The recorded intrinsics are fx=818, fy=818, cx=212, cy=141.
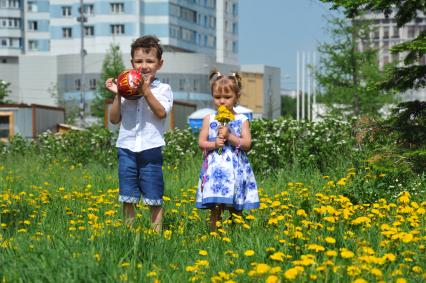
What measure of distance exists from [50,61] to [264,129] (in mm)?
76262

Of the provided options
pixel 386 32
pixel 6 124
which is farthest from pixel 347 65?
pixel 386 32

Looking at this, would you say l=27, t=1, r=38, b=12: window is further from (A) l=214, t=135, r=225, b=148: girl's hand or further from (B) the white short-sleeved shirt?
(A) l=214, t=135, r=225, b=148: girl's hand

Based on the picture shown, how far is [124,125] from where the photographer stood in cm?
645

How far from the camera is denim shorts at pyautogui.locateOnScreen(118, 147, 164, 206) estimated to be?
6.39 m

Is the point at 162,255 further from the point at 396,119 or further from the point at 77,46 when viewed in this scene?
the point at 77,46

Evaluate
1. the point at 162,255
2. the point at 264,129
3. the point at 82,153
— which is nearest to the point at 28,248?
the point at 162,255

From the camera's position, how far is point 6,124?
3133 cm

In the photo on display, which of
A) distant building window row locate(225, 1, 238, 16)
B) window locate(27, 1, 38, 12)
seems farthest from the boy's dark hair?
distant building window row locate(225, 1, 238, 16)

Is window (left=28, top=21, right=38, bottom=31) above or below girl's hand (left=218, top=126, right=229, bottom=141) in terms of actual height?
above

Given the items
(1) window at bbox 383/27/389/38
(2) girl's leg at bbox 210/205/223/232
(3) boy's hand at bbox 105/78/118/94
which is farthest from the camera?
(1) window at bbox 383/27/389/38

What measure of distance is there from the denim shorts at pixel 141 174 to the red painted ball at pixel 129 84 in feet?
1.53

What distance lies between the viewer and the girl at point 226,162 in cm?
623

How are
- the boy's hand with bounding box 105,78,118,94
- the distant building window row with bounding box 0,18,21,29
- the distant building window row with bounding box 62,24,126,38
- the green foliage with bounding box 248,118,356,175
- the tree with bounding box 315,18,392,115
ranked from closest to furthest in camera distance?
the boy's hand with bounding box 105,78,118,94, the green foliage with bounding box 248,118,356,175, the tree with bounding box 315,18,392,115, the distant building window row with bounding box 62,24,126,38, the distant building window row with bounding box 0,18,21,29

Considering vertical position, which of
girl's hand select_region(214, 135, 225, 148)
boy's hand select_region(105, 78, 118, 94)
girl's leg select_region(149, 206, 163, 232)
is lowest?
girl's leg select_region(149, 206, 163, 232)
